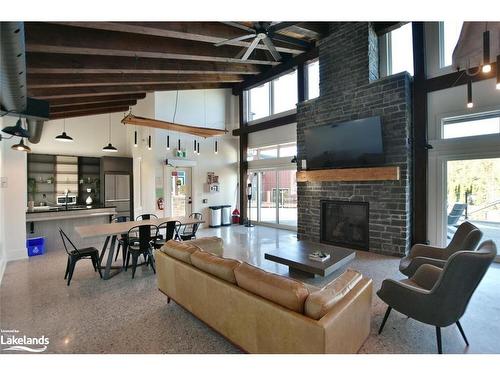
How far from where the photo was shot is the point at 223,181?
873cm

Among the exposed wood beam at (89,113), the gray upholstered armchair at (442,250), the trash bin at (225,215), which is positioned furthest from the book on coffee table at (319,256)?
the exposed wood beam at (89,113)

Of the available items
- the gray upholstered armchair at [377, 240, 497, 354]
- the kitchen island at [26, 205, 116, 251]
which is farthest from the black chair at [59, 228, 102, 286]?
the gray upholstered armchair at [377, 240, 497, 354]

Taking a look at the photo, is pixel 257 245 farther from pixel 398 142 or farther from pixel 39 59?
pixel 39 59

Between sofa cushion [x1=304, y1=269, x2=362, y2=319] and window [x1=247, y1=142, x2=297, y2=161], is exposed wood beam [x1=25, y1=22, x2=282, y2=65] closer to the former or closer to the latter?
window [x1=247, y1=142, x2=297, y2=161]

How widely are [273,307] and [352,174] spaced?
405cm

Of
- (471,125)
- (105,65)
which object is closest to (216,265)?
(105,65)

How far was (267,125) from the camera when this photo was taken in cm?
784

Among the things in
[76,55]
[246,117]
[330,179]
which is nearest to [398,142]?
[330,179]

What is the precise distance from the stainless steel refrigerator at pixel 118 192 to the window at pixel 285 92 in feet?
18.8

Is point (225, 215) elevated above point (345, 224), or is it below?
below

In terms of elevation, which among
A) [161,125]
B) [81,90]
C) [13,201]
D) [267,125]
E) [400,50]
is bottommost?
[13,201]

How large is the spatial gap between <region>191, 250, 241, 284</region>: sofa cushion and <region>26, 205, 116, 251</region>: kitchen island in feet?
14.2

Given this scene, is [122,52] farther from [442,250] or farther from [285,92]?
[442,250]

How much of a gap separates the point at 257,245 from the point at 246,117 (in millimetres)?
4946
